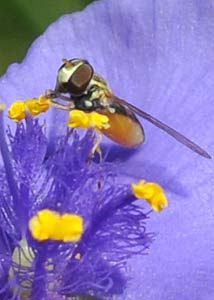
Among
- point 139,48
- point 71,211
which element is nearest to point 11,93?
point 139,48

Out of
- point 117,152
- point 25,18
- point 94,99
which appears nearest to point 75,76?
point 94,99

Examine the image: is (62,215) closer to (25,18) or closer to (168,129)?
(168,129)

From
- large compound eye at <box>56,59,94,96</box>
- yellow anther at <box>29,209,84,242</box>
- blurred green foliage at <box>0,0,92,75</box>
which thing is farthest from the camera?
blurred green foliage at <box>0,0,92,75</box>

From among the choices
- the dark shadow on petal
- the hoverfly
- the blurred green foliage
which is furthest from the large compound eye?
the blurred green foliage

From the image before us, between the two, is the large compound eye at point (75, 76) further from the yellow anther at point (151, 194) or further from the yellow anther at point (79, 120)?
the yellow anther at point (151, 194)

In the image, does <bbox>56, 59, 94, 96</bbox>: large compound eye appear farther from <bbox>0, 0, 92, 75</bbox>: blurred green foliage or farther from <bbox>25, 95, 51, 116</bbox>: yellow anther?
<bbox>0, 0, 92, 75</bbox>: blurred green foliage

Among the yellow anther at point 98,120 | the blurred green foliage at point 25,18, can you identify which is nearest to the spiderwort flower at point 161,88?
the yellow anther at point 98,120
